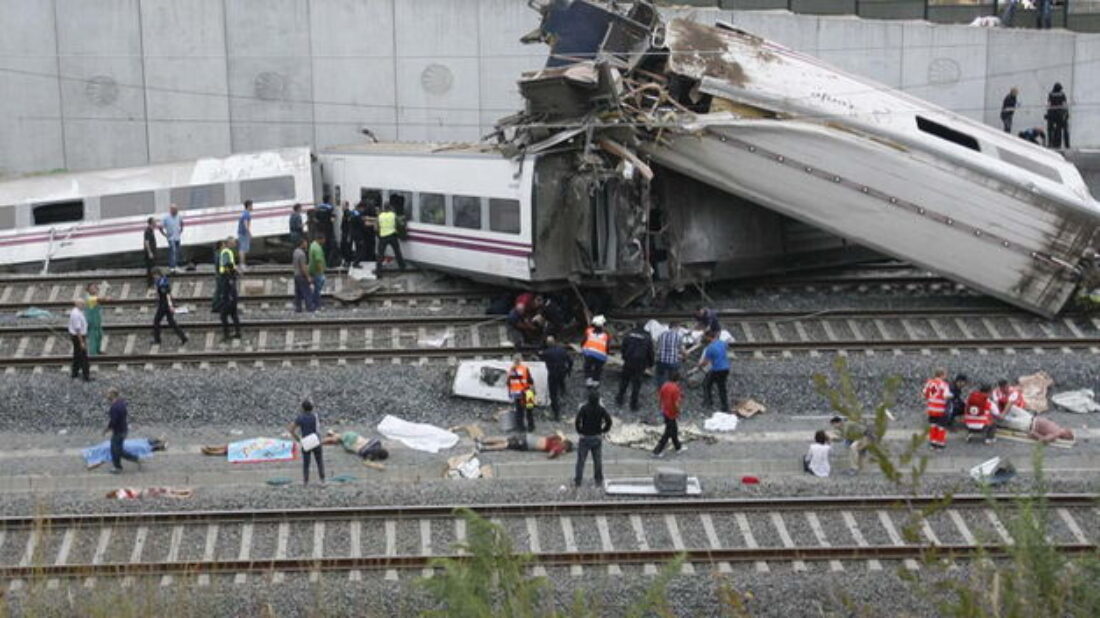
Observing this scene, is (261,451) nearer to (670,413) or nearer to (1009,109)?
(670,413)

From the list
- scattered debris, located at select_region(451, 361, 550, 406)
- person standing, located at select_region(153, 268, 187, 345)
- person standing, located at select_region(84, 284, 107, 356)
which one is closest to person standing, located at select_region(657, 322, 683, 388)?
scattered debris, located at select_region(451, 361, 550, 406)

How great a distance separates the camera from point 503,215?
A: 25.1m

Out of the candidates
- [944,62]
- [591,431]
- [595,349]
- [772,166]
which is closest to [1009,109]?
[944,62]

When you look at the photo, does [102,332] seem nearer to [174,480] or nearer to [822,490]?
[174,480]

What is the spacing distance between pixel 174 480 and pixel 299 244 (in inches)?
315

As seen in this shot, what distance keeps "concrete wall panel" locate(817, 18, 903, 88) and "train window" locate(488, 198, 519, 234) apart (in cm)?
1270

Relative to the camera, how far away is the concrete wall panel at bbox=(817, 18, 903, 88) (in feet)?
115

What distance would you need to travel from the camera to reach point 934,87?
35531 millimetres

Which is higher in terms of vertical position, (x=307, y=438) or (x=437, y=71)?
(x=437, y=71)

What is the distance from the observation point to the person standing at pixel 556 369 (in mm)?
22281

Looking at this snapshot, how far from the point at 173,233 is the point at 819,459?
12701mm

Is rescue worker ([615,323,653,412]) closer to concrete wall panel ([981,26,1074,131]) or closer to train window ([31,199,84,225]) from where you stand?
train window ([31,199,84,225])

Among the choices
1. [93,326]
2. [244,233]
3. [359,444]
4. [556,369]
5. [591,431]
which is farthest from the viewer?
[244,233]

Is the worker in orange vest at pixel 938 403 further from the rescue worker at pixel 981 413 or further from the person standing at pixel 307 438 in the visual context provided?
the person standing at pixel 307 438
